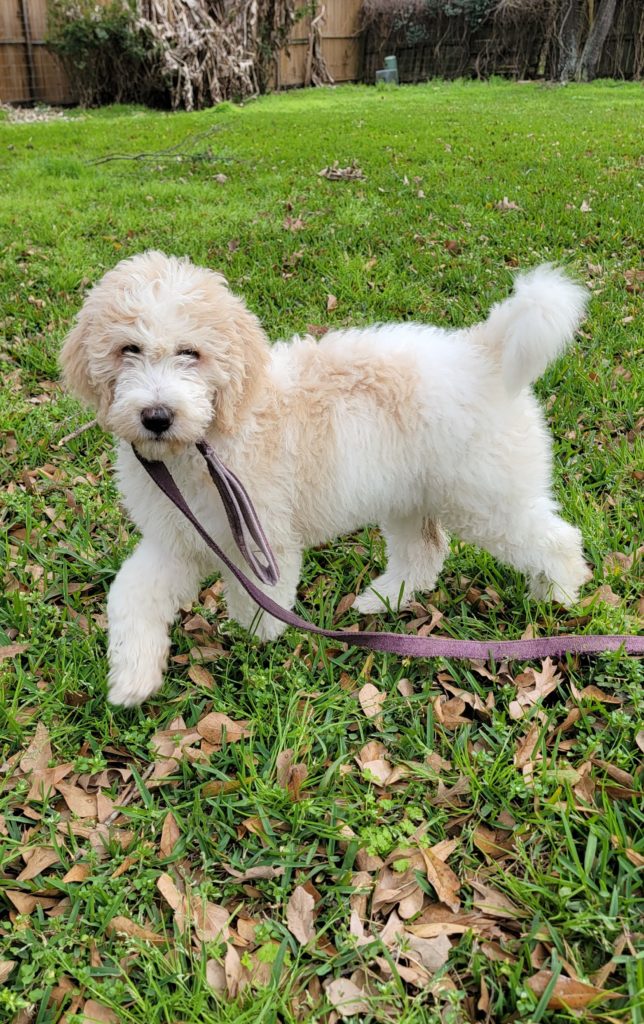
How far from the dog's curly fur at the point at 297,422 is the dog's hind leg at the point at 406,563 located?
0.26 meters

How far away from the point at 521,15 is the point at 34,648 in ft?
90.4

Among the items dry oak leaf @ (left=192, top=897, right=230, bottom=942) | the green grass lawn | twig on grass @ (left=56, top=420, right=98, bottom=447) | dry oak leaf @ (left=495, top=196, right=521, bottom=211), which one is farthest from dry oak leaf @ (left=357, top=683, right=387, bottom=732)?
dry oak leaf @ (left=495, top=196, right=521, bottom=211)

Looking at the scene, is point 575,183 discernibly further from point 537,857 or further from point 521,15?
point 521,15

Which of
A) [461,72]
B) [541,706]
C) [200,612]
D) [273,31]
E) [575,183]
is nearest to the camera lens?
[541,706]

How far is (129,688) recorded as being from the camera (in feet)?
8.71

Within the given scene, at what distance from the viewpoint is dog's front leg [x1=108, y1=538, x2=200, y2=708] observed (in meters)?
2.67

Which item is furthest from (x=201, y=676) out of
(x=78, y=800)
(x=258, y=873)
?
(x=258, y=873)

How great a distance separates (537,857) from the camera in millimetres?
2174

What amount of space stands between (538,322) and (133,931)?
7.73 feet

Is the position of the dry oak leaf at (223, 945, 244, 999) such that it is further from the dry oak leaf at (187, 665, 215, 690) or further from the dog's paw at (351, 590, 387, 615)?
the dog's paw at (351, 590, 387, 615)

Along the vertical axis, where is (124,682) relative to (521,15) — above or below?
below

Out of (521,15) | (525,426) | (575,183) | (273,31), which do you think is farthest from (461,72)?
(525,426)

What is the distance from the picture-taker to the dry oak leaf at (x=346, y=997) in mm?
1838

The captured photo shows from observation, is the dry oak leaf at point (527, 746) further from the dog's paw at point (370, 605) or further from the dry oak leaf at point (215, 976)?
the dry oak leaf at point (215, 976)
